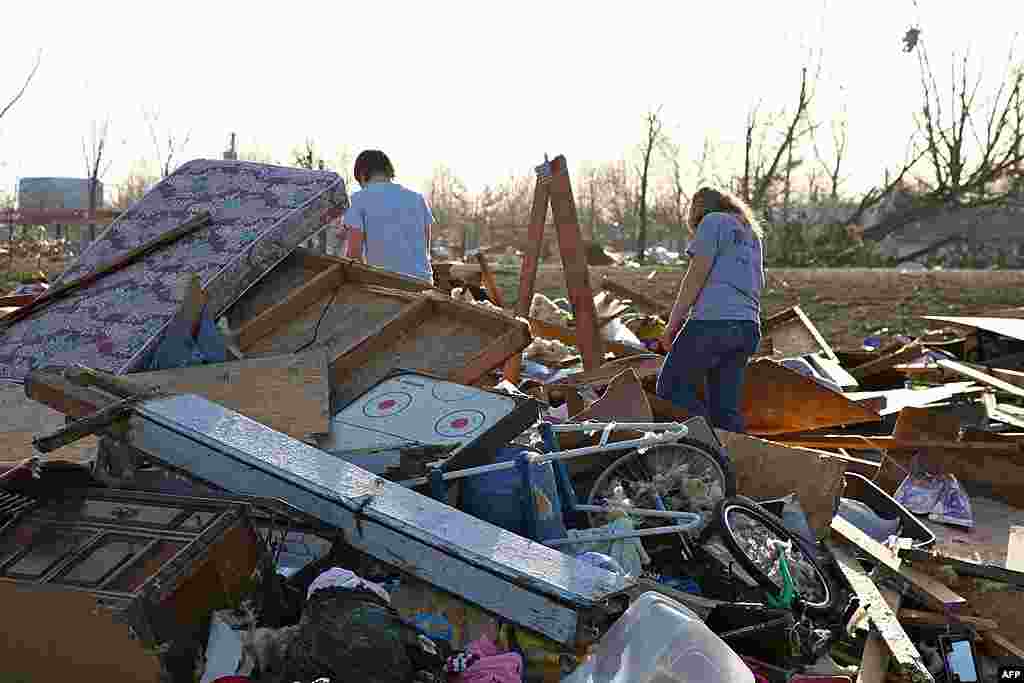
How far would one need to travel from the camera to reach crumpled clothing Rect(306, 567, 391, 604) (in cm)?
274

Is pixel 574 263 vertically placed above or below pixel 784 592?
above

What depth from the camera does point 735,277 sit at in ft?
17.2

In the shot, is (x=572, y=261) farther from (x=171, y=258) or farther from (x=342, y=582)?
(x=342, y=582)

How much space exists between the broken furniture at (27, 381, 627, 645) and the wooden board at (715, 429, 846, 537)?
1.86m

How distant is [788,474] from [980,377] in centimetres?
413

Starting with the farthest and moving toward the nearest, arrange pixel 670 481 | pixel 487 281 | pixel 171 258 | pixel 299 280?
pixel 487 281 → pixel 299 280 → pixel 171 258 → pixel 670 481

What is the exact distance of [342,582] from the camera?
2771mm

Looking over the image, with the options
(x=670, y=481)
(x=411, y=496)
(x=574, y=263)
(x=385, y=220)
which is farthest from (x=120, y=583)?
(x=574, y=263)

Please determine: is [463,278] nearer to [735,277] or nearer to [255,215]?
[255,215]

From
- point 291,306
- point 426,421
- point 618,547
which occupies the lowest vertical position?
point 618,547

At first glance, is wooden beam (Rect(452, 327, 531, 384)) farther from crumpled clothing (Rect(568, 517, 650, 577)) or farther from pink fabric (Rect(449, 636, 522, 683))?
pink fabric (Rect(449, 636, 522, 683))

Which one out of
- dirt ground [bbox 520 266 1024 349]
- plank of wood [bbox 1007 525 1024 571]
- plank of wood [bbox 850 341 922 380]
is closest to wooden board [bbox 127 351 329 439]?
plank of wood [bbox 1007 525 1024 571]

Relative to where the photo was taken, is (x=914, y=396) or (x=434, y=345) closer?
(x=434, y=345)

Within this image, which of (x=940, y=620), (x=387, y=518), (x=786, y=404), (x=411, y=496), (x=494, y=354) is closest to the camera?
(x=387, y=518)
